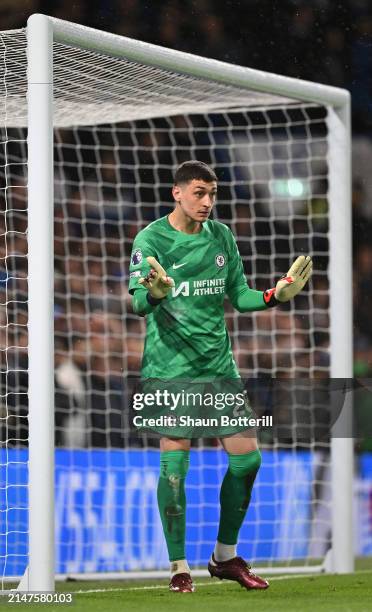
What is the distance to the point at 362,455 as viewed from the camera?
30.1 ft

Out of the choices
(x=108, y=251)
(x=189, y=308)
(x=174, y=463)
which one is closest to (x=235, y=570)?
(x=174, y=463)

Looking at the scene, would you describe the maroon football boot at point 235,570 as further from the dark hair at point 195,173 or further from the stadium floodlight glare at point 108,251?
the dark hair at point 195,173

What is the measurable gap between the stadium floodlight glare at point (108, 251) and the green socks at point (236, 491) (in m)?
0.68

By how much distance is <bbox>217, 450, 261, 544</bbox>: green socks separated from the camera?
5172mm

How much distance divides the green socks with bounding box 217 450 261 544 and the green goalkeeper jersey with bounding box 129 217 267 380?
1.11 feet

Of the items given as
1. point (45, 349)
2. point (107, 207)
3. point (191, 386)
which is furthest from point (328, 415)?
point (107, 207)

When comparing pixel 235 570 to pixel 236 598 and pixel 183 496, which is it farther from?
pixel 183 496

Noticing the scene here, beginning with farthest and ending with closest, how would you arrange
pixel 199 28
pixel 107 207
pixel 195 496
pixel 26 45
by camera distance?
1. pixel 199 28
2. pixel 107 207
3. pixel 195 496
4. pixel 26 45

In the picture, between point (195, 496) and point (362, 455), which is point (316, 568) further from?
point (362, 455)

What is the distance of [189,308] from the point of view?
5203mm

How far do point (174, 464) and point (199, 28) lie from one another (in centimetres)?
855

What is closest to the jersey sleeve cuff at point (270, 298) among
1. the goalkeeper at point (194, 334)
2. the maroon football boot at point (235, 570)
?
the goalkeeper at point (194, 334)

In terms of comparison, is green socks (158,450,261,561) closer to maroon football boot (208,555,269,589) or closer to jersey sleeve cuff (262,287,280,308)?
maroon football boot (208,555,269,589)

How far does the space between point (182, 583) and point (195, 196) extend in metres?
1.45
